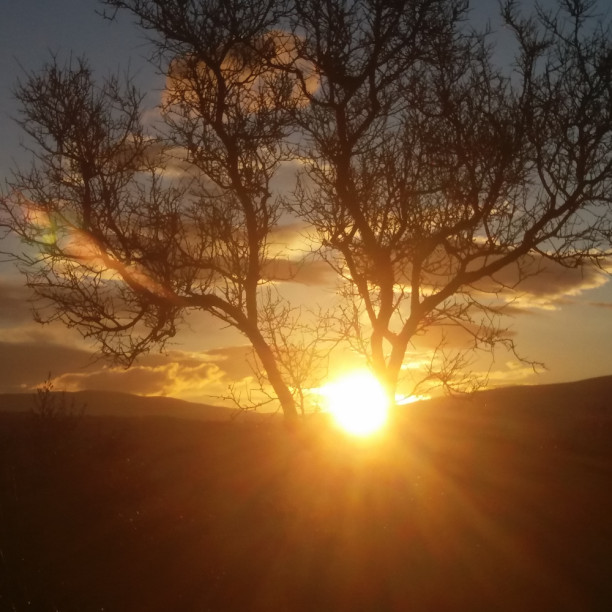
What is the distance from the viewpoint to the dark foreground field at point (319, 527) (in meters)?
7.84

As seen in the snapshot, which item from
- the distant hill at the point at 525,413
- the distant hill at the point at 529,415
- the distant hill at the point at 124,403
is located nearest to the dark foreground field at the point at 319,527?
Answer: the distant hill at the point at 529,415

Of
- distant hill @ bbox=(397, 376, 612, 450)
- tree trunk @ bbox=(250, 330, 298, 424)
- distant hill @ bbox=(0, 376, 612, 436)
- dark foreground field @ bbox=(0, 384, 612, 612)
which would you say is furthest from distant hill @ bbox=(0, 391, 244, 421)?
dark foreground field @ bbox=(0, 384, 612, 612)

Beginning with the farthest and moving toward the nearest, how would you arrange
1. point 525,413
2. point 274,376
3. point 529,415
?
1. point 525,413
2. point 529,415
3. point 274,376

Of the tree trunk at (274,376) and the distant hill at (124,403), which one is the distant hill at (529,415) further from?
the distant hill at (124,403)

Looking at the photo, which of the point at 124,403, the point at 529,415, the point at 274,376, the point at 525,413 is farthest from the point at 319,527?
the point at 124,403

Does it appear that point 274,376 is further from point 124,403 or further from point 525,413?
point 124,403

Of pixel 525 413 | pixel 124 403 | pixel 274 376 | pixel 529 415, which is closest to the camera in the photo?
pixel 274 376

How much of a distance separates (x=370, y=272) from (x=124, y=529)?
6.70 m

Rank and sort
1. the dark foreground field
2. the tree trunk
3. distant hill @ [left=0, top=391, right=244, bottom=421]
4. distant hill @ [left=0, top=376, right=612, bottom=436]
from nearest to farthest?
the dark foreground field
the tree trunk
distant hill @ [left=0, top=376, right=612, bottom=436]
distant hill @ [left=0, top=391, right=244, bottom=421]

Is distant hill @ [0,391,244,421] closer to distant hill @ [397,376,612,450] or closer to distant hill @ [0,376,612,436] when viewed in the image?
distant hill @ [0,376,612,436]

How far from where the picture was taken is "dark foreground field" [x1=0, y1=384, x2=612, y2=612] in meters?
7.84

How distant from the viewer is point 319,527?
31.2ft

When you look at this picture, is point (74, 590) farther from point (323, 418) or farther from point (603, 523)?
point (323, 418)

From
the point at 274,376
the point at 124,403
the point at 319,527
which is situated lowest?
the point at 319,527
